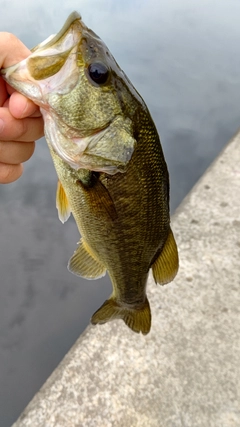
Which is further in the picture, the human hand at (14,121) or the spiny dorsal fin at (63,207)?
the spiny dorsal fin at (63,207)

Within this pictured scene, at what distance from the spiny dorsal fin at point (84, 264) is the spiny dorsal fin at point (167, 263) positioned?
20 centimetres

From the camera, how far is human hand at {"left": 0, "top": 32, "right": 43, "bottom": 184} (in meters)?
1.19

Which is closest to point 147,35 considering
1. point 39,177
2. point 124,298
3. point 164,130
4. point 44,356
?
point 164,130

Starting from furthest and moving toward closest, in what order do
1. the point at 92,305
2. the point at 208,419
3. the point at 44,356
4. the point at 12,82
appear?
the point at 92,305, the point at 44,356, the point at 208,419, the point at 12,82

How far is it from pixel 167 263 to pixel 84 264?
0.96ft

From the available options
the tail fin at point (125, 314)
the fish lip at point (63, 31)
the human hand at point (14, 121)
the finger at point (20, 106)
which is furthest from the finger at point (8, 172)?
the tail fin at point (125, 314)

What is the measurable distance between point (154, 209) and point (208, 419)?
1.20 meters

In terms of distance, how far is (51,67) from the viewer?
110 cm

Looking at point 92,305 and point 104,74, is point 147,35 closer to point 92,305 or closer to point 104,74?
point 92,305

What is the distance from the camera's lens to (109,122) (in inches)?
46.9

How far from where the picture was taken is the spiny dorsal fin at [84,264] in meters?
1.51

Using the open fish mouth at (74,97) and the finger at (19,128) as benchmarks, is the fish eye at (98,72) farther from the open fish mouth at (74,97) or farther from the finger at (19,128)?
the finger at (19,128)

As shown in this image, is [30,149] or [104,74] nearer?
[104,74]

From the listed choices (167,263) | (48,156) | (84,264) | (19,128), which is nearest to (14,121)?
(19,128)
